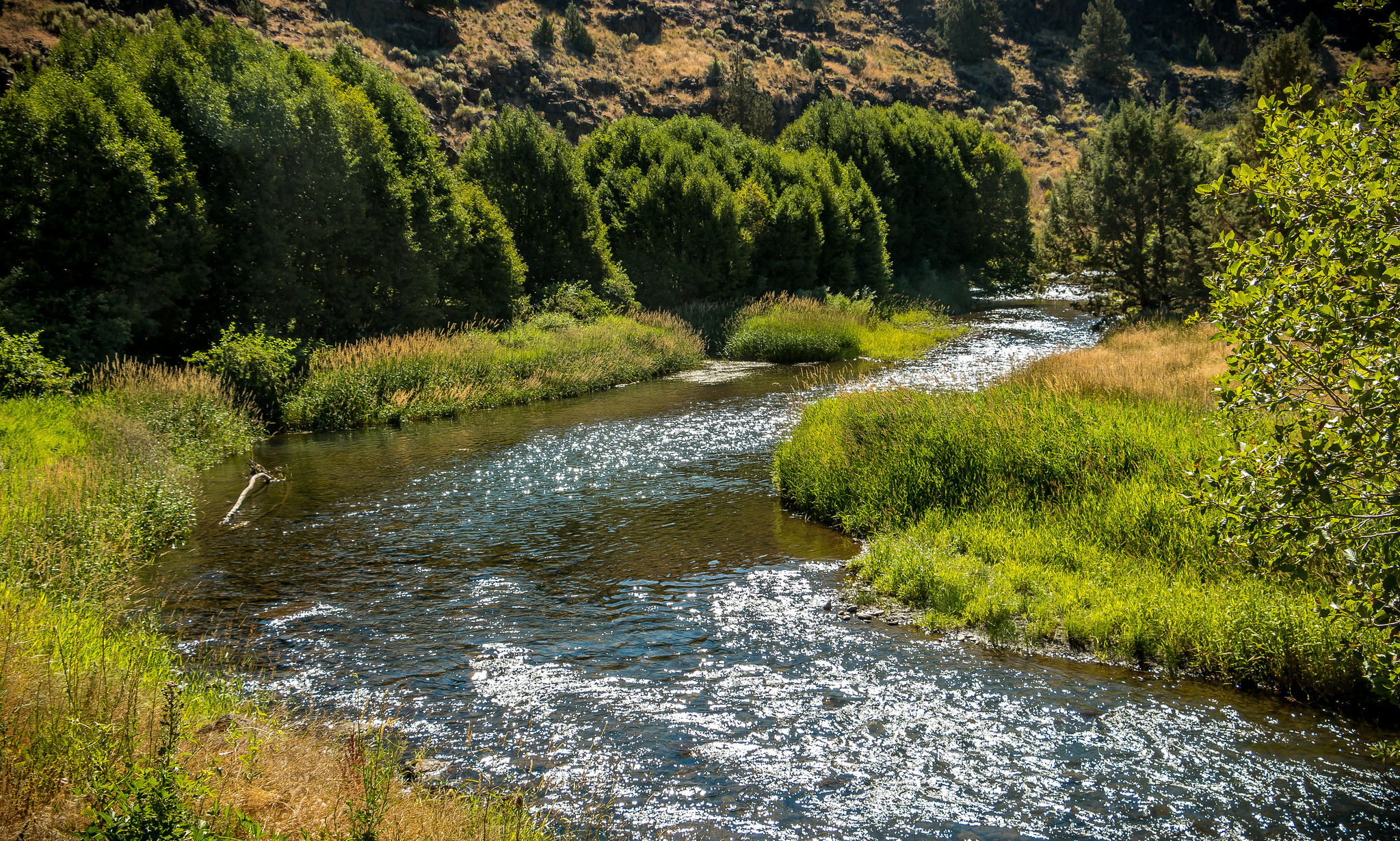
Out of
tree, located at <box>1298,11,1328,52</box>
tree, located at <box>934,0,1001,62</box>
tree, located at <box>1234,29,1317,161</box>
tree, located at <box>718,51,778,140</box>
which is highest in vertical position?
tree, located at <box>934,0,1001,62</box>

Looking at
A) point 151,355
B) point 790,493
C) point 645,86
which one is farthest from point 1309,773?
point 645,86

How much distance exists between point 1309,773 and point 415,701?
286 inches

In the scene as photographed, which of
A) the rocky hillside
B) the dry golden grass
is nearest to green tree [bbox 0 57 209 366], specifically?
the rocky hillside

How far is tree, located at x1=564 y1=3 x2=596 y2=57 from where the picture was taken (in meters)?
85.6

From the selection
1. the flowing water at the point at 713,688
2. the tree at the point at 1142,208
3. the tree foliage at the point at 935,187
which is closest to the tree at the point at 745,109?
the tree foliage at the point at 935,187

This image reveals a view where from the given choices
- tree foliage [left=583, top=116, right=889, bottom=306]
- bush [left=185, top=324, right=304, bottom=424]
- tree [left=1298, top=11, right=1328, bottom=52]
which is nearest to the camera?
bush [left=185, top=324, right=304, bottom=424]

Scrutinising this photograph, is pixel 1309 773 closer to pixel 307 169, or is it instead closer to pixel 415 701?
pixel 415 701

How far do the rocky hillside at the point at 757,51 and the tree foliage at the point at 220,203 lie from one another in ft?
44.2

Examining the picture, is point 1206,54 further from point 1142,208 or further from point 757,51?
point 1142,208

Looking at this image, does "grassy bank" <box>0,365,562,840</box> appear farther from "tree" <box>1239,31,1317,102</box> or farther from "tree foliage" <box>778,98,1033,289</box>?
"tree foliage" <box>778,98,1033,289</box>

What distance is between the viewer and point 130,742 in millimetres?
3957

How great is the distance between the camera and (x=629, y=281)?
40.3 metres

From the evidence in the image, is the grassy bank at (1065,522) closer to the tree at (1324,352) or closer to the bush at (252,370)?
the tree at (1324,352)

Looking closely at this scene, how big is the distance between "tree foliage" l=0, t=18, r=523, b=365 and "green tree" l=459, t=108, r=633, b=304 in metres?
3.23
